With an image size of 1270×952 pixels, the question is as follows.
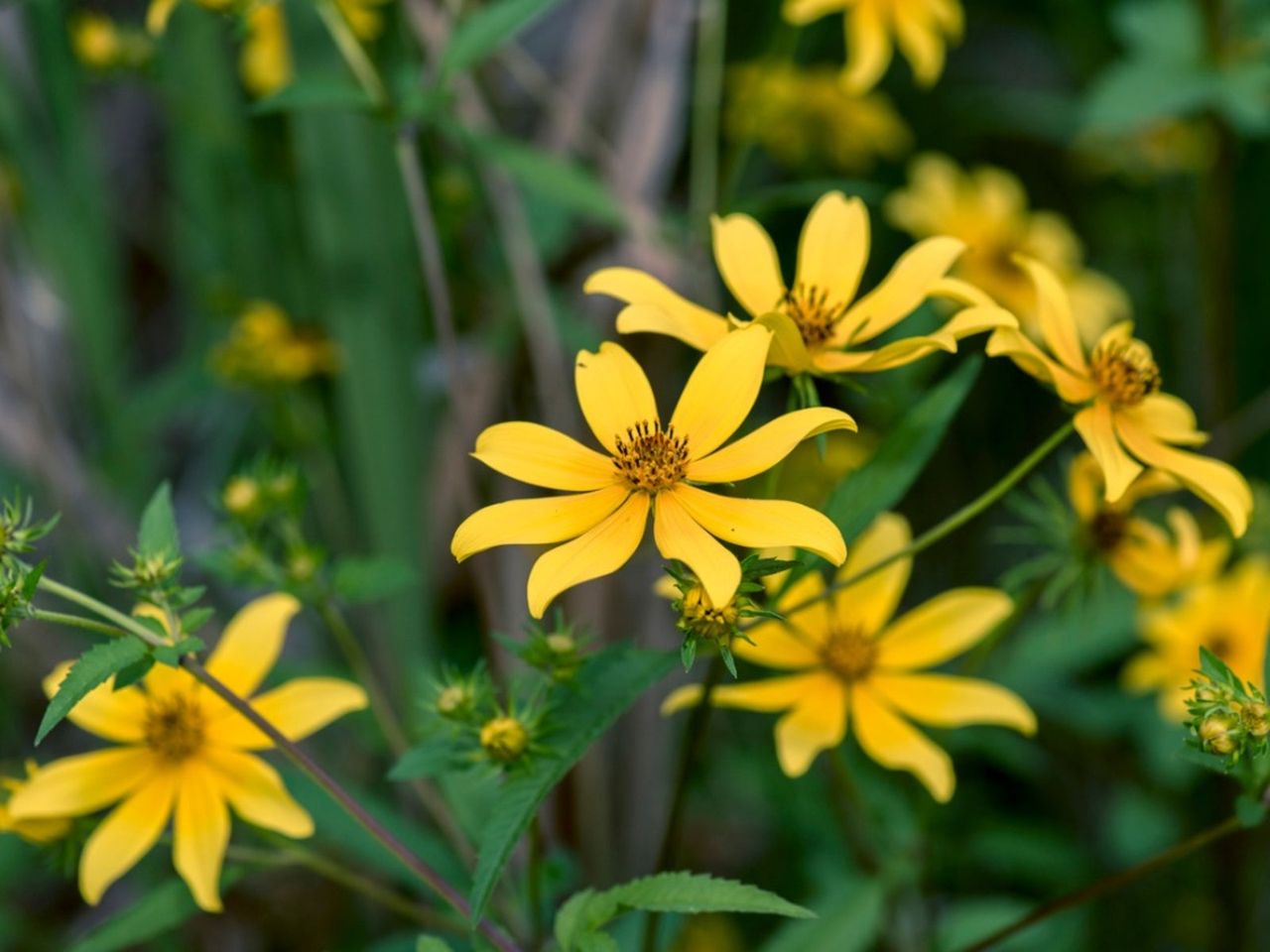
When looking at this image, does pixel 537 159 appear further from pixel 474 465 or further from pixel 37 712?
pixel 37 712

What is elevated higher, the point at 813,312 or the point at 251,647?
the point at 813,312

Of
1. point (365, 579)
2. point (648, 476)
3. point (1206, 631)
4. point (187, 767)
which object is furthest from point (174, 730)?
point (1206, 631)

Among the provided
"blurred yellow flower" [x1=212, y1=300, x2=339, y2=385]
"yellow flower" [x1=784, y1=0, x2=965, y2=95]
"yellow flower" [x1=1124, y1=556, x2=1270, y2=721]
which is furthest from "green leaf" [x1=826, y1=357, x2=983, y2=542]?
"blurred yellow flower" [x1=212, y1=300, x2=339, y2=385]

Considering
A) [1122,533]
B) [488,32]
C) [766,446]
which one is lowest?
[1122,533]

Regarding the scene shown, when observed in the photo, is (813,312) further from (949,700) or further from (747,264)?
(949,700)

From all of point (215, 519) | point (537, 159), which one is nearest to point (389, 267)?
point (537, 159)

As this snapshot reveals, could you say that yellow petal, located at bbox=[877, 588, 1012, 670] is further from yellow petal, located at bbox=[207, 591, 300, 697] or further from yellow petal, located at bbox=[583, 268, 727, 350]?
yellow petal, located at bbox=[207, 591, 300, 697]
